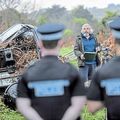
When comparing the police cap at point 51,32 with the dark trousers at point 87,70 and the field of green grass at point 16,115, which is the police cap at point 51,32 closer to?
the field of green grass at point 16,115

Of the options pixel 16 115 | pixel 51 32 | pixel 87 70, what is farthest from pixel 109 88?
pixel 87 70

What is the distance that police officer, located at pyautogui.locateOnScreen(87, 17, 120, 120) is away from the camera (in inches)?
152

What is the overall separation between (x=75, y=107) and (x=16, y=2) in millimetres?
38925

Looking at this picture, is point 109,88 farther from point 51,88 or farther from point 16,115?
point 16,115

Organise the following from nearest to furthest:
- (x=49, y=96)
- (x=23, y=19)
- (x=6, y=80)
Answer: (x=49, y=96), (x=6, y=80), (x=23, y=19)

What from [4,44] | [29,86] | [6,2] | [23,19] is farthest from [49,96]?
[23,19]

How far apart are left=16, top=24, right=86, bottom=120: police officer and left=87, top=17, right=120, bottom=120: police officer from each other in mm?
A: 101

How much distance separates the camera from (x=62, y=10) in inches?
2835

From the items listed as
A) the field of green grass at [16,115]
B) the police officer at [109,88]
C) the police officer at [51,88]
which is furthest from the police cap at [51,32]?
the field of green grass at [16,115]

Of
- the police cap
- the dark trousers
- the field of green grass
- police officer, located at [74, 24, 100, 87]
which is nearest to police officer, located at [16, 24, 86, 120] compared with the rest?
the police cap

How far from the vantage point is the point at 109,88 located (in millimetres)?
3873

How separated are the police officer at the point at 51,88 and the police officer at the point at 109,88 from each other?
101mm

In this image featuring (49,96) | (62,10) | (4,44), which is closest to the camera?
(49,96)

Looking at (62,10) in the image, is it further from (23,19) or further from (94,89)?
(94,89)
